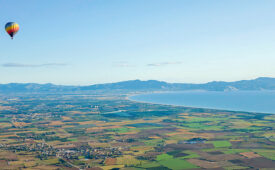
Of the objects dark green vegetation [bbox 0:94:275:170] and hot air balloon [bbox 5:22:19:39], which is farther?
dark green vegetation [bbox 0:94:275:170]

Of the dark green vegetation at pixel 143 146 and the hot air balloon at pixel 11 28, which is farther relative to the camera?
the dark green vegetation at pixel 143 146

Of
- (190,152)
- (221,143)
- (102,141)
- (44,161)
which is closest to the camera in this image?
(44,161)

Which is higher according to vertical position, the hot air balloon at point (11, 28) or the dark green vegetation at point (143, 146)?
the hot air balloon at point (11, 28)

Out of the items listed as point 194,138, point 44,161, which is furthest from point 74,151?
point 194,138

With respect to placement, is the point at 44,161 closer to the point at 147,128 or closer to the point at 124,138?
the point at 124,138

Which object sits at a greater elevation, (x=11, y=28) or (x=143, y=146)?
(x=11, y=28)

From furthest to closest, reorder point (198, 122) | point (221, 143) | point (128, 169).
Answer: point (198, 122)
point (221, 143)
point (128, 169)

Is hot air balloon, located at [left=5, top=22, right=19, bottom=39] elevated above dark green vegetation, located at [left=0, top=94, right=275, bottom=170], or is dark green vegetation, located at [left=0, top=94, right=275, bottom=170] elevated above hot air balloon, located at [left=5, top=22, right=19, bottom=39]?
hot air balloon, located at [left=5, top=22, right=19, bottom=39]

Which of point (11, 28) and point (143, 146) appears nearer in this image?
point (11, 28)
